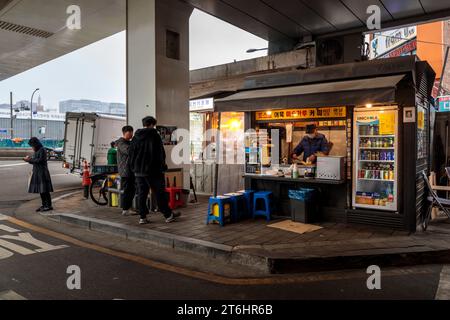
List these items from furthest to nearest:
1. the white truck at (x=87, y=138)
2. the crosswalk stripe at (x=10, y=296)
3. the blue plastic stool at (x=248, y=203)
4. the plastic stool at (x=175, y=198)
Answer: the white truck at (x=87, y=138) → the plastic stool at (x=175, y=198) → the blue plastic stool at (x=248, y=203) → the crosswalk stripe at (x=10, y=296)

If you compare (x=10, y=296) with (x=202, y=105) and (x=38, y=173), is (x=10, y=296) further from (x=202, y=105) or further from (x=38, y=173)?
(x=202, y=105)

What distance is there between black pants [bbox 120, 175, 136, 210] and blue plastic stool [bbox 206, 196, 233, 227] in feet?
6.67

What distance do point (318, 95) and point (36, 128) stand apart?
55.4m

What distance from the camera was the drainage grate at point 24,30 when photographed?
467 inches

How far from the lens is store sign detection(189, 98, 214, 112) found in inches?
431

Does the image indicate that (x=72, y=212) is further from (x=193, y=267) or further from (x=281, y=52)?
(x=281, y=52)

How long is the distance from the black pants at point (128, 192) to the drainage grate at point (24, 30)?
7.66 m

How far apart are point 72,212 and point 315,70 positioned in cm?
648

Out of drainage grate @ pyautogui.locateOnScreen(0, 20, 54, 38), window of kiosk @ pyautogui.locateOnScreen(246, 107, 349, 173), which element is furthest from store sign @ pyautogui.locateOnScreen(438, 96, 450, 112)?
drainage grate @ pyautogui.locateOnScreen(0, 20, 54, 38)

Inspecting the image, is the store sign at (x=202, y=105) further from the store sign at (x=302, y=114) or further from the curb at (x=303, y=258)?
the curb at (x=303, y=258)

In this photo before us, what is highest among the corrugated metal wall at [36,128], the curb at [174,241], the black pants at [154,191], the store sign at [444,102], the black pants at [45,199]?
the corrugated metal wall at [36,128]

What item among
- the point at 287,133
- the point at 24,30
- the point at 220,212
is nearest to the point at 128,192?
the point at 220,212

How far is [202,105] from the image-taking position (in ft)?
36.6

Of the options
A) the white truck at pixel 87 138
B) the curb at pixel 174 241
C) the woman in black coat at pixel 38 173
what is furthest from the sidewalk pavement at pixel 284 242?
the white truck at pixel 87 138
